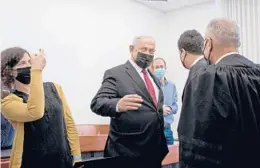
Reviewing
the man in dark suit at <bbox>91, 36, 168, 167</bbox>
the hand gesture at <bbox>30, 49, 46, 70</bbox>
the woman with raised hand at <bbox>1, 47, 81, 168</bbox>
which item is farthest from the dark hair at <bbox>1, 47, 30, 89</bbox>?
the man in dark suit at <bbox>91, 36, 168, 167</bbox>

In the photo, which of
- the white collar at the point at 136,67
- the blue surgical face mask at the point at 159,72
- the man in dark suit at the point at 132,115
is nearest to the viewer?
the man in dark suit at the point at 132,115

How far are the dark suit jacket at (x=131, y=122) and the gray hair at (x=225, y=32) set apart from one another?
651 millimetres

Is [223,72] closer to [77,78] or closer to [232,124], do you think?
[232,124]

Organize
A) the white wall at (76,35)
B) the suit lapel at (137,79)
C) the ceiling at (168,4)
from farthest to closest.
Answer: the ceiling at (168,4)
the white wall at (76,35)
the suit lapel at (137,79)

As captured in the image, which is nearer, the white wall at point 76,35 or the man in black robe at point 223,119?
the man in black robe at point 223,119

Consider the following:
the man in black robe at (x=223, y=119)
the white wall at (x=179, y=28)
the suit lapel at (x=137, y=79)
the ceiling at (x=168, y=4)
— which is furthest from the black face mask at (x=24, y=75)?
the white wall at (x=179, y=28)

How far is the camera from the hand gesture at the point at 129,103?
2012mm

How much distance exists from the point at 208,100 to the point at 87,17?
3.13 meters

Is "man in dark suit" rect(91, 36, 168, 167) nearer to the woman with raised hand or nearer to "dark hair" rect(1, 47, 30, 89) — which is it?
the woman with raised hand

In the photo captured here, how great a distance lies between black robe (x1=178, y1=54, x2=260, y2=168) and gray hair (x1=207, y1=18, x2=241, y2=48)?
0.46 feet

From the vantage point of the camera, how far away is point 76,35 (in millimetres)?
4297

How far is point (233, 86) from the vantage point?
163 cm

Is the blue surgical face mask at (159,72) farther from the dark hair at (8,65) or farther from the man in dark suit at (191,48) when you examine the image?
the dark hair at (8,65)

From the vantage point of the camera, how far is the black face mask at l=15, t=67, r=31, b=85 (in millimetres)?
1931
